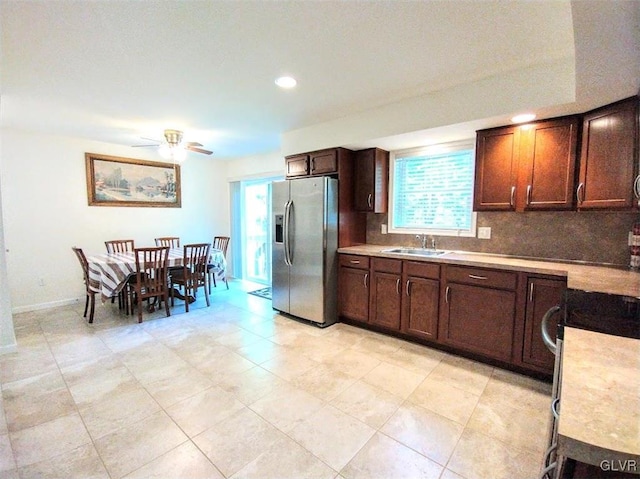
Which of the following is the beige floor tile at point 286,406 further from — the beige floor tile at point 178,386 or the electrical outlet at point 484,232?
the electrical outlet at point 484,232

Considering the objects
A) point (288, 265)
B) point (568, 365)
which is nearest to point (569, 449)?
point (568, 365)

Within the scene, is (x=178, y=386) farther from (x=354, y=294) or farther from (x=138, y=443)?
(x=354, y=294)

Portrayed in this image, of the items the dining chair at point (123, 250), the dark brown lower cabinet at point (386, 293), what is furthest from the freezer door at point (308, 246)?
the dining chair at point (123, 250)

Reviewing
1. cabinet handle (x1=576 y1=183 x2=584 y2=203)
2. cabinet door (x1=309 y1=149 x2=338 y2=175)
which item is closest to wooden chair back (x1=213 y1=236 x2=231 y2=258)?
cabinet door (x1=309 y1=149 x2=338 y2=175)

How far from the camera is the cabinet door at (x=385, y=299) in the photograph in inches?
121

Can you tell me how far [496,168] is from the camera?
2635mm

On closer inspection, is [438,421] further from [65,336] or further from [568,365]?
[65,336]

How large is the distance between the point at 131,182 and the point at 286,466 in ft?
16.0

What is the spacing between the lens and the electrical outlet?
9.76 ft

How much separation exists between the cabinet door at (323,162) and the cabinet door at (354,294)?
1.19 metres

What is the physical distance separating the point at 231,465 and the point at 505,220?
2989mm

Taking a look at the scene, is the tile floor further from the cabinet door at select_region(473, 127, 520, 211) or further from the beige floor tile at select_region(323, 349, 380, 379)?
the cabinet door at select_region(473, 127, 520, 211)

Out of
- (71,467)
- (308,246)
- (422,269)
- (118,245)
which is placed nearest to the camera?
(71,467)

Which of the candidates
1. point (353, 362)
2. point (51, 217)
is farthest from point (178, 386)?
point (51, 217)
